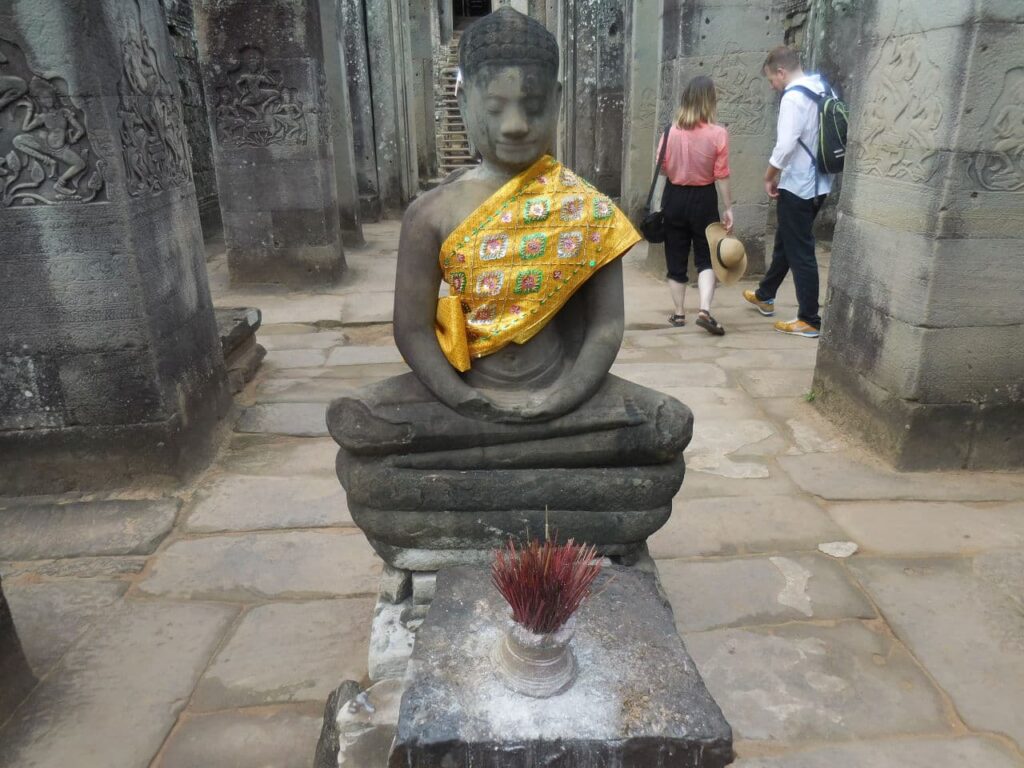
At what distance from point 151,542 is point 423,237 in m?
2.00

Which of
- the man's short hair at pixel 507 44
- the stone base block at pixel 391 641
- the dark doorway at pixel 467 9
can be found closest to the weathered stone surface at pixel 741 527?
the stone base block at pixel 391 641

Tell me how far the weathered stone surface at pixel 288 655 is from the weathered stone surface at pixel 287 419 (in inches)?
66.5

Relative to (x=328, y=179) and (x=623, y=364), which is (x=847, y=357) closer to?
(x=623, y=364)

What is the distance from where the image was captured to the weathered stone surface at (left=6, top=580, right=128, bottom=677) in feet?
8.68

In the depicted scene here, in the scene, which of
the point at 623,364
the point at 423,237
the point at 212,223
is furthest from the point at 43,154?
the point at 212,223

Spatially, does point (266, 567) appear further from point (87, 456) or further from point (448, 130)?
point (448, 130)

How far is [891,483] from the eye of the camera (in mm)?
3693

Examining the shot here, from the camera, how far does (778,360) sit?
5.46m

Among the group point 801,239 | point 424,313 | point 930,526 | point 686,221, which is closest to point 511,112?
point 424,313

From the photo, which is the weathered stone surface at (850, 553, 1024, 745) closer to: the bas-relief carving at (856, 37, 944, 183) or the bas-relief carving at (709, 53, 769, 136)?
the bas-relief carving at (856, 37, 944, 183)

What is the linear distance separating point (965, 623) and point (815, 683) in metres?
0.71

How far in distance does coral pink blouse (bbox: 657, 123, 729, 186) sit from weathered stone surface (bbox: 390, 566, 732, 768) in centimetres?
449

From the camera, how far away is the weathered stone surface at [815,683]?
226 centimetres

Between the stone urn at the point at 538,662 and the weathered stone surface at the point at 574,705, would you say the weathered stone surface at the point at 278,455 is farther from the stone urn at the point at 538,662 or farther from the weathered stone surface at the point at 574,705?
the stone urn at the point at 538,662
